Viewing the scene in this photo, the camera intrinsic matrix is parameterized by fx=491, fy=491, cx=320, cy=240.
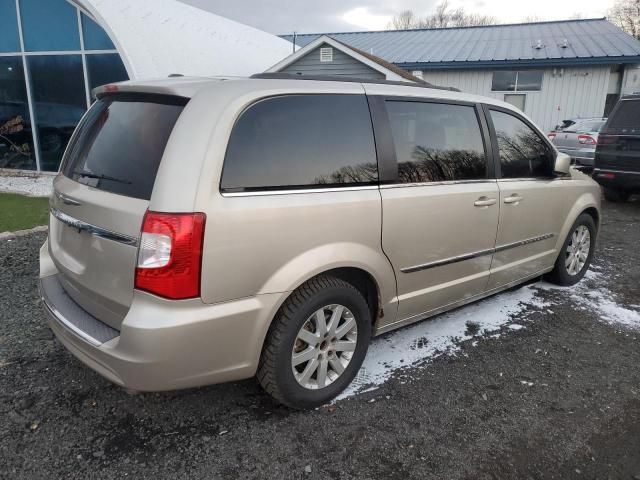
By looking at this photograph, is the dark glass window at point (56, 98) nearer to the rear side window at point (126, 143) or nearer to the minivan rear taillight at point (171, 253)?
the rear side window at point (126, 143)

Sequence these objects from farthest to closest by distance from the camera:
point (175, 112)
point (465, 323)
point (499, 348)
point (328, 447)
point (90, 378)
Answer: point (465, 323) < point (499, 348) < point (90, 378) < point (328, 447) < point (175, 112)

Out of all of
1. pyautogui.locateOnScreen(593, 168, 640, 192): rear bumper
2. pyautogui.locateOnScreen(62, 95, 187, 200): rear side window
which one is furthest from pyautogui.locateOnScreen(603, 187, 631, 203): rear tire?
pyautogui.locateOnScreen(62, 95, 187, 200): rear side window

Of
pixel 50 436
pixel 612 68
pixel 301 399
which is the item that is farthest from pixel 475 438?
pixel 612 68

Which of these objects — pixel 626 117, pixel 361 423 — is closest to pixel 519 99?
pixel 626 117

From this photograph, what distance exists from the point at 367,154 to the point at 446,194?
684mm

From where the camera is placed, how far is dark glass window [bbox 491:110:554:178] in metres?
3.75

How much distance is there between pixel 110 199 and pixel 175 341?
29.8 inches

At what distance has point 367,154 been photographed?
2820 millimetres

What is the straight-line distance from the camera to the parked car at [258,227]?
2.17 metres

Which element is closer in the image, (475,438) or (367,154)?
(475,438)

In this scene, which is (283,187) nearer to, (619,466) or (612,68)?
(619,466)

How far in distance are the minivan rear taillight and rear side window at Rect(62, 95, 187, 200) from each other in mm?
203

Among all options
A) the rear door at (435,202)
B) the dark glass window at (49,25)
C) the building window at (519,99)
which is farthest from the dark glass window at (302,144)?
the building window at (519,99)

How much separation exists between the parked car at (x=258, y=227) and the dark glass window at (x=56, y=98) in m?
8.85
